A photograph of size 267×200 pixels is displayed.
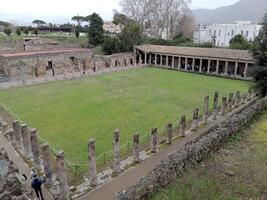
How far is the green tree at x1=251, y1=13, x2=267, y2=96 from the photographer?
777 inches

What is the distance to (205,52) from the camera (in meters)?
35.8

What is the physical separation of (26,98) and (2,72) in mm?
12785

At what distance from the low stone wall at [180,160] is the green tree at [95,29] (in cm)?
3733

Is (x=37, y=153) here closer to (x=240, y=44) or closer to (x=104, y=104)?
(x=104, y=104)

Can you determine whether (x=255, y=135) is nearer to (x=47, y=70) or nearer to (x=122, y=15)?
(x=47, y=70)

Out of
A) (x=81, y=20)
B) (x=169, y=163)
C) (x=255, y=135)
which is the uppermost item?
(x=81, y=20)

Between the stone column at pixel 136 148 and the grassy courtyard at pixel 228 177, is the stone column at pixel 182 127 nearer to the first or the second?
the grassy courtyard at pixel 228 177

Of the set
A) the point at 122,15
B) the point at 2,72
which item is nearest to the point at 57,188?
the point at 2,72

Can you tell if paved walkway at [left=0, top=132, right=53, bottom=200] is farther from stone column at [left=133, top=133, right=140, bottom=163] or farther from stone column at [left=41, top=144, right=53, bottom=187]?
stone column at [left=133, top=133, right=140, bottom=163]

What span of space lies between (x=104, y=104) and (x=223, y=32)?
53323 millimetres

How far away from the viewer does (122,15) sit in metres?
55.2

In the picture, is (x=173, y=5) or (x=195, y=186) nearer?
(x=195, y=186)

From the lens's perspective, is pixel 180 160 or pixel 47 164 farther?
pixel 47 164

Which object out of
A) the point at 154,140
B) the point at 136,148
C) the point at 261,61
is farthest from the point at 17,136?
the point at 261,61
